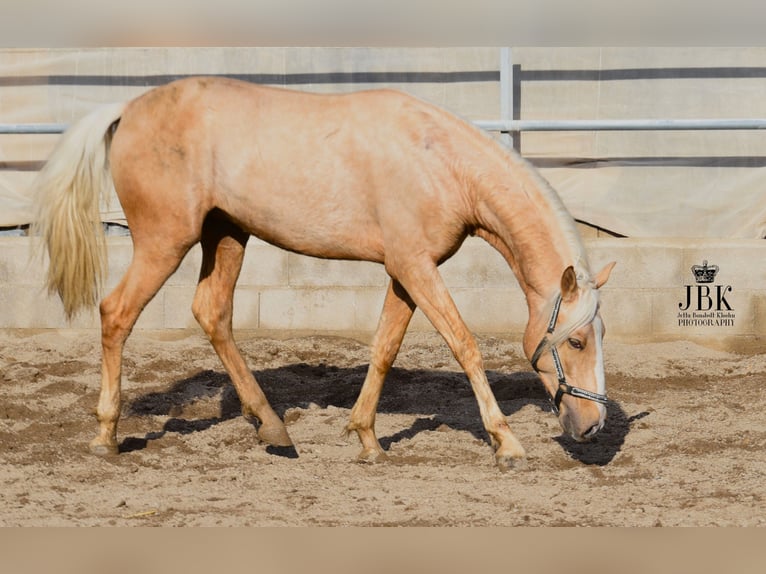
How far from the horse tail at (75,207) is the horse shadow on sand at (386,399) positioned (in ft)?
2.92

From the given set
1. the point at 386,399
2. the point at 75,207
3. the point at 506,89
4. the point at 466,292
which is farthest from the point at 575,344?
the point at 506,89

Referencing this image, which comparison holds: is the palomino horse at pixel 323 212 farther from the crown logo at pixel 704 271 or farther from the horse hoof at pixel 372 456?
the crown logo at pixel 704 271

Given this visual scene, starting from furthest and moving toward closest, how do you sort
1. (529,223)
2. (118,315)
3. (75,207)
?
(75,207)
(118,315)
(529,223)

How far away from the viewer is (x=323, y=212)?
544 cm

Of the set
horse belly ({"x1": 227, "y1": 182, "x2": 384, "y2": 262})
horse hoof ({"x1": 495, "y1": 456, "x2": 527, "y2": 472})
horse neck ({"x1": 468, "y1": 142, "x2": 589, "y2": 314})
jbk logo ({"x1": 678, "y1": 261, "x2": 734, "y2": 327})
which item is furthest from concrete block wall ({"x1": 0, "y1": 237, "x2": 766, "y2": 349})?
horse hoof ({"x1": 495, "y1": 456, "x2": 527, "y2": 472})

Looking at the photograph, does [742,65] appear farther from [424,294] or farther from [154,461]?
[154,461]

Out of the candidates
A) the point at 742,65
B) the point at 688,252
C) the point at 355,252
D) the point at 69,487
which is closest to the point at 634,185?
the point at 688,252

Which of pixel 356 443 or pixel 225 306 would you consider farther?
pixel 225 306

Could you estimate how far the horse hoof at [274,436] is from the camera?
5.53m

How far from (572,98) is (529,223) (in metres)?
4.14

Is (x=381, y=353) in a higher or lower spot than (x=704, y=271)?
higher

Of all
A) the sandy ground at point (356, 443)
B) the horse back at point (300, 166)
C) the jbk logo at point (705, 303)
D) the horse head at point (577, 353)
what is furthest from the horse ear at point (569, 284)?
the jbk logo at point (705, 303)

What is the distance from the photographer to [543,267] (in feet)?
16.6

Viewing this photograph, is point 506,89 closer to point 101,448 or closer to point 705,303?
point 705,303
